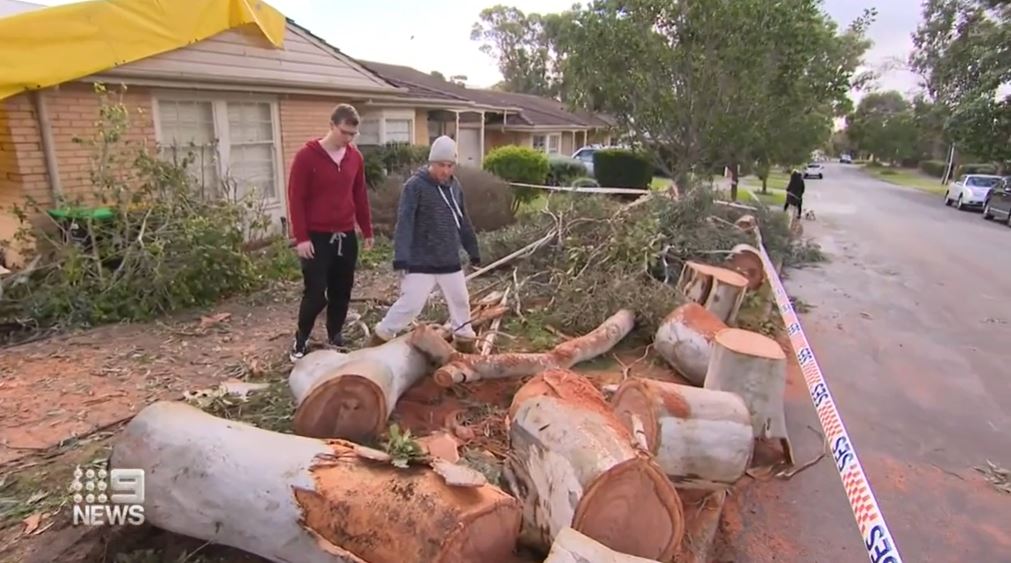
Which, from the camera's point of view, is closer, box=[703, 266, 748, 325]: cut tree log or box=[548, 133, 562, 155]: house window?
box=[703, 266, 748, 325]: cut tree log

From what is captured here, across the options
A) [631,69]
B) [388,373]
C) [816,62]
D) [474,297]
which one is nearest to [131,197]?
[474,297]

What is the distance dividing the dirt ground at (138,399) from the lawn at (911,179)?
36635 millimetres

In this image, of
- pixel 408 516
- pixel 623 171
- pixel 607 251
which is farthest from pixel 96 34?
pixel 623 171

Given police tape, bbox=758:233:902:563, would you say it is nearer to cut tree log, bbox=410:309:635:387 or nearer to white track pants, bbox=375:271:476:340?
cut tree log, bbox=410:309:635:387

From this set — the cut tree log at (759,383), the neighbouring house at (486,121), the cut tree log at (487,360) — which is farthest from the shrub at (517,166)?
the cut tree log at (759,383)

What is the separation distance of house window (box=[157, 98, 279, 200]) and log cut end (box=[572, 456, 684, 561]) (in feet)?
21.9

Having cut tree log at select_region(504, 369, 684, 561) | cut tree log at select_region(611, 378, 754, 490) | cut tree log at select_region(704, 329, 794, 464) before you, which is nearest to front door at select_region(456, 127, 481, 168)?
cut tree log at select_region(704, 329, 794, 464)

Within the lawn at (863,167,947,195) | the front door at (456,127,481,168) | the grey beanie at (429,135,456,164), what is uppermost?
the grey beanie at (429,135,456,164)

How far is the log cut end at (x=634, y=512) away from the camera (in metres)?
2.44

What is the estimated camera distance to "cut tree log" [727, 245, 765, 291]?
Result: 24.8 ft

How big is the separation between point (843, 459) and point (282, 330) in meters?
4.67

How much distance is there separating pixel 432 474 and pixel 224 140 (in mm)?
7660

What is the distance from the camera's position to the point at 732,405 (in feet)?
11.3

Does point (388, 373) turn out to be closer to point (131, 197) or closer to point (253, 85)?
point (131, 197)
